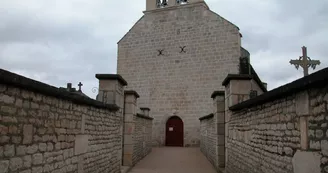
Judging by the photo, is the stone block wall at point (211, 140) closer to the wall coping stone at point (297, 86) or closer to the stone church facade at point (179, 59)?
the wall coping stone at point (297, 86)

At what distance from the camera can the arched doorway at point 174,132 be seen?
17.2m

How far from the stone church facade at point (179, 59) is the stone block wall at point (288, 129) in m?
11.2

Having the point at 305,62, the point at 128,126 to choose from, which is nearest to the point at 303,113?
the point at 128,126

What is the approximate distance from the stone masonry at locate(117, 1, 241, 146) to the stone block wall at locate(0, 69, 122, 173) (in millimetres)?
11286

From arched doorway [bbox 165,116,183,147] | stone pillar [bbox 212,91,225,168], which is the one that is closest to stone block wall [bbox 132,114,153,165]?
stone pillar [bbox 212,91,225,168]

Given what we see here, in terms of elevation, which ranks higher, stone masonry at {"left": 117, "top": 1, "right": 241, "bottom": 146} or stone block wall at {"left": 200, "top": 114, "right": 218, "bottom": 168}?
stone masonry at {"left": 117, "top": 1, "right": 241, "bottom": 146}

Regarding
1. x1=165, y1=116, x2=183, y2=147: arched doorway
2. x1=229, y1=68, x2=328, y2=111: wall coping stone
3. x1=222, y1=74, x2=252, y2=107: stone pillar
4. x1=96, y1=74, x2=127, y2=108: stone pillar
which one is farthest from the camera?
x1=165, y1=116, x2=183, y2=147: arched doorway


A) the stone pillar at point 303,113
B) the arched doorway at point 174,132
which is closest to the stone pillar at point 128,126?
the stone pillar at point 303,113

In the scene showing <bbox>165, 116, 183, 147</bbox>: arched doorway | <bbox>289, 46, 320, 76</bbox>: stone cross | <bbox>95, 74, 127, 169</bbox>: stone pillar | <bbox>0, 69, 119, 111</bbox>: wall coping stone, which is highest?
<bbox>289, 46, 320, 76</bbox>: stone cross

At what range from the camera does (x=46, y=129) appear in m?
3.58

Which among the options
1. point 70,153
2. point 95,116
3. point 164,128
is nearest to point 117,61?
point 164,128

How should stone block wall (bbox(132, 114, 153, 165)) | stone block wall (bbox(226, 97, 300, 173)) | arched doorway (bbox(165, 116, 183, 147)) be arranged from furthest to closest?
arched doorway (bbox(165, 116, 183, 147)), stone block wall (bbox(132, 114, 153, 165)), stone block wall (bbox(226, 97, 300, 173))

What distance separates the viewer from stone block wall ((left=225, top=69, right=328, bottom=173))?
2600 mm

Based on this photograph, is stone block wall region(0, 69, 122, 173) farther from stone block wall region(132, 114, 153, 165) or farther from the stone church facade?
the stone church facade
